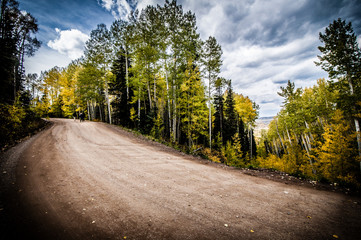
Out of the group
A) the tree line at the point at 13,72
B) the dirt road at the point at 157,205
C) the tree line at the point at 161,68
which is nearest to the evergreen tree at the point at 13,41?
the tree line at the point at 13,72

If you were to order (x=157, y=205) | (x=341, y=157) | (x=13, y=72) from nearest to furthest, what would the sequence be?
(x=157, y=205) → (x=341, y=157) → (x=13, y=72)

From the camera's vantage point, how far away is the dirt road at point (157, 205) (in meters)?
2.72

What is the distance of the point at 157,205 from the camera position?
357 cm

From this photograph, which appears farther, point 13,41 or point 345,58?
point 13,41

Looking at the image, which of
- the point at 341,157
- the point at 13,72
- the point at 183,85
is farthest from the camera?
the point at 13,72

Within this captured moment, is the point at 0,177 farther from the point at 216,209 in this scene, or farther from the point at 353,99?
the point at 353,99

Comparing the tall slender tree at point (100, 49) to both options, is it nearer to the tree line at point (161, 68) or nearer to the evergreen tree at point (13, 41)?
the tree line at point (161, 68)

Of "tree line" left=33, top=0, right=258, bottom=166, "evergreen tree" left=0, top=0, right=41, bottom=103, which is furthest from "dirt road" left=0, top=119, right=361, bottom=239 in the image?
"evergreen tree" left=0, top=0, right=41, bottom=103

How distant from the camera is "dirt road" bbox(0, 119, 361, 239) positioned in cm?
272

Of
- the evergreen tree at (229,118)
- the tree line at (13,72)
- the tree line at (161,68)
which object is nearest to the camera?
the tree line at (13,72)

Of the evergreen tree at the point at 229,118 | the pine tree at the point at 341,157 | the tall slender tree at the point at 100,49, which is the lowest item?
the pine tree at the point at 341,157

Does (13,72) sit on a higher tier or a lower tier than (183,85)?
higher

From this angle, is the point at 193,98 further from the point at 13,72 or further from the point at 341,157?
the point at 13,72

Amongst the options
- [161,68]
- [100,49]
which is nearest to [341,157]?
[161,68]
